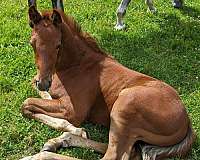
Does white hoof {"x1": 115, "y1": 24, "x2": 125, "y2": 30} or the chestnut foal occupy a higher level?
the chestnut foal

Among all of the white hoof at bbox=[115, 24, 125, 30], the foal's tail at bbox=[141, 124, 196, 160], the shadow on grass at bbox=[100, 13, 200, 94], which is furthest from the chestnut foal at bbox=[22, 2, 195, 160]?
the white hoof at bbox=[115, 24, 125, 30]

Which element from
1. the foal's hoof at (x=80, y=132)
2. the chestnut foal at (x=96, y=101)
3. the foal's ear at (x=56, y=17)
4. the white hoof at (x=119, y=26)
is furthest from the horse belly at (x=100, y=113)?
the white hoof at (x=119, y=26)

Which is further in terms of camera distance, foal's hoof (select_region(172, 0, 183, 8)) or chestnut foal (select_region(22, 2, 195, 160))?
foal's hoof (select_region(172, 0, 183, 8))

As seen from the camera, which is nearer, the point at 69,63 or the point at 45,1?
the point at 69,63

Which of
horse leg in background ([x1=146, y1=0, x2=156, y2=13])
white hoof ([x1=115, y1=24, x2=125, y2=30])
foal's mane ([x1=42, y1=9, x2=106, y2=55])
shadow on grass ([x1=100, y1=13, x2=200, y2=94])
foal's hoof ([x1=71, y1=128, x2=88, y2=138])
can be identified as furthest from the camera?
horse leg in background ([x1=146, y1=0, x2=156, y2=13])

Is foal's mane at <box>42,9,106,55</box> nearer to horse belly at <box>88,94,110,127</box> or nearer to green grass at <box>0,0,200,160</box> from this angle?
horse belly at <box>88,94,110,127</box>

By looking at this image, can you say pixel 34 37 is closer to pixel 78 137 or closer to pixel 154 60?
pixel 78 137

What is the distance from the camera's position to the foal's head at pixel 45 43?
17.4 feet

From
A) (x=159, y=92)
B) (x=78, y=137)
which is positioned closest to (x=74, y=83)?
(x=78, y=137)

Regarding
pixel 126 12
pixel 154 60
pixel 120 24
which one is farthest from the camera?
pixel 126 12

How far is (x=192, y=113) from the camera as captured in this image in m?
6.32

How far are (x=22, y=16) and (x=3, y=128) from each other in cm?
354

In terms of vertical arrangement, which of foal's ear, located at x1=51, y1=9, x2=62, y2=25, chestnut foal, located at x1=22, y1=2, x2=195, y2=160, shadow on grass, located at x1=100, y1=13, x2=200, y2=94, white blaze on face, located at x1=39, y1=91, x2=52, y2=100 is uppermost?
foal's ear, located at x1=51, y1=9, x2=62, y2=25

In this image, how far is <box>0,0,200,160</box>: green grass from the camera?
5.72m
